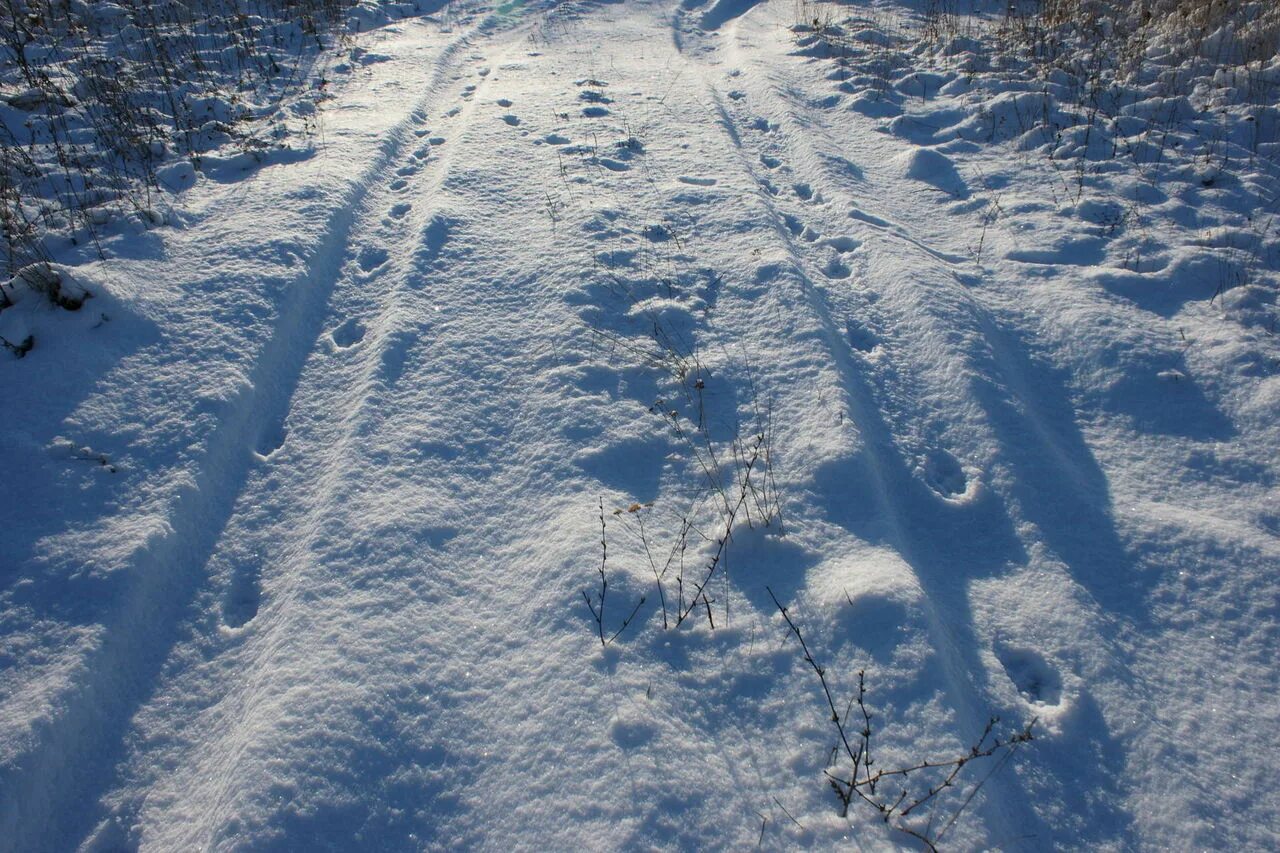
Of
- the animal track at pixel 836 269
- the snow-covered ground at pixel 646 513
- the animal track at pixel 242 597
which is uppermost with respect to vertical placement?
the animal track at pixel 836 269

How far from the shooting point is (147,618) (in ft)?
8.47

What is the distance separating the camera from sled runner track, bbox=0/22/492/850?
208 centimetres

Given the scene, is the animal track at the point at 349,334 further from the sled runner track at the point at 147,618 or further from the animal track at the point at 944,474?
the animal track at the point at 944,474

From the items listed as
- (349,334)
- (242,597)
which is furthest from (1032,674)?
(349,334)

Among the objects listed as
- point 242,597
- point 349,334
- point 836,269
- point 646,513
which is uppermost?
point 836,269

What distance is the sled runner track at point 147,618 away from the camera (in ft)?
6.84

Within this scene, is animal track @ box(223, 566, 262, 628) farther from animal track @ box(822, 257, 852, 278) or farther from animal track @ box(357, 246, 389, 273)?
animal track @ box(822, 257, 852, 278)

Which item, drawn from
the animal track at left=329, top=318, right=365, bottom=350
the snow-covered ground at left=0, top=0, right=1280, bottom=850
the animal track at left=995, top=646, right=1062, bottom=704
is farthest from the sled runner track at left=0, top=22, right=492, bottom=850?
the animal track at left=995, top=646, right=1062, bottom=704

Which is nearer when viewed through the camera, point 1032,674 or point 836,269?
point 1032,674

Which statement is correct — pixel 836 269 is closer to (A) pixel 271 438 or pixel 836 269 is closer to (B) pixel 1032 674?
(B) pixel 1032 674

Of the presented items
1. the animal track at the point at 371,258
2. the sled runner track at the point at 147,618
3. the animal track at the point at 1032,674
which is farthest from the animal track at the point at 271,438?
the animal track at the point at 1032,674

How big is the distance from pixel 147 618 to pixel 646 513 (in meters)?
1.97

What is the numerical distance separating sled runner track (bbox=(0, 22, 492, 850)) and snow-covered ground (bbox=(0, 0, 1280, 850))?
1 cm

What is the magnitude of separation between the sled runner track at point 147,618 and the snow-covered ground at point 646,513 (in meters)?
0.01
